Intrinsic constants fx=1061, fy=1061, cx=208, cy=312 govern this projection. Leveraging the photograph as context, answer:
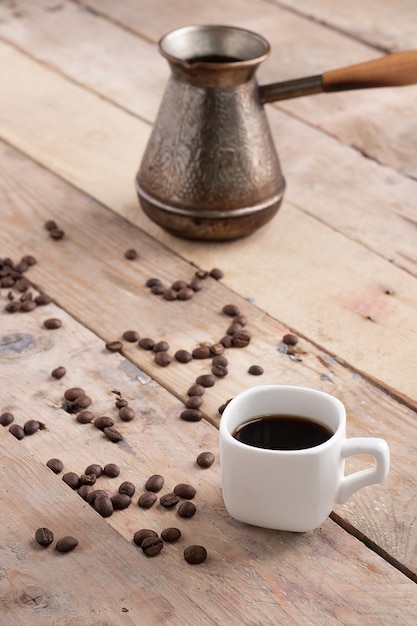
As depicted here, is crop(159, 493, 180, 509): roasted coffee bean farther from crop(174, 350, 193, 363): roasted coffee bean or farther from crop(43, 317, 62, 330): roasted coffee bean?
crop(43, 317, 62, 330): roasted coffee bean

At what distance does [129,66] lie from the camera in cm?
236

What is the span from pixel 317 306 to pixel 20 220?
1.83 ft

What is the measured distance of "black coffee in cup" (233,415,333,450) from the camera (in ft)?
3.83

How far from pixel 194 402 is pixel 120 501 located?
0.69ft

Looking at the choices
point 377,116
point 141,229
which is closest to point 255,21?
point 377,116

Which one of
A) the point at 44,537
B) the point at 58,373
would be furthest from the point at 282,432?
the point at 58,373

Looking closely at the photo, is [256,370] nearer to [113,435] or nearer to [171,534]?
[113,435]

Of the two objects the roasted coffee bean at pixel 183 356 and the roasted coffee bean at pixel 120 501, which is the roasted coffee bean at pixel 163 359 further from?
the roasted coffee bean at pixel 120 501

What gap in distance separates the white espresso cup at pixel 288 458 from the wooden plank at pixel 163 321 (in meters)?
0.09

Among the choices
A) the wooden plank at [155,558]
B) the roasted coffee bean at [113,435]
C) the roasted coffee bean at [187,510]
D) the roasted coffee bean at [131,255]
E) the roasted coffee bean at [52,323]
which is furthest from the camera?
the roasted coffee bean at [131,255]

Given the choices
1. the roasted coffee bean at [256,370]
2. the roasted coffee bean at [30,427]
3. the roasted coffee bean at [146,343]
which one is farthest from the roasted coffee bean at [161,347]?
the roasted coffee bean at [30,427]

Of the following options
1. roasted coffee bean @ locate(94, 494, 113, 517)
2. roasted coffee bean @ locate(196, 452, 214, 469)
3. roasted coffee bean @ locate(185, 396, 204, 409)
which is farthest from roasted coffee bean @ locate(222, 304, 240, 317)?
roasted coffee bean @ locate(94, 494, 113, 517)

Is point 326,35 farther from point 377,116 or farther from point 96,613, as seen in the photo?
point 96,613

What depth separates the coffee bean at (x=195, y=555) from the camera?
115 cm
